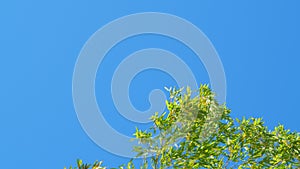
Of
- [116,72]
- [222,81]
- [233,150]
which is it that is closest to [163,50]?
[116,72]

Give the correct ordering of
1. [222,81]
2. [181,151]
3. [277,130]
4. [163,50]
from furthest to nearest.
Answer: [163,50] < [222,81] < [277,130] < [181,151]

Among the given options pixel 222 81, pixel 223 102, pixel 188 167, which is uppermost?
pixel 222 81

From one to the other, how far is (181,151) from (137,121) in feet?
5.18

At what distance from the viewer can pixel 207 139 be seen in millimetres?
7484

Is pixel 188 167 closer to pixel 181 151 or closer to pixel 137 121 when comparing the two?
pixel 181 151

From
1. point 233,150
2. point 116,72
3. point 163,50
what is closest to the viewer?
point 233,150

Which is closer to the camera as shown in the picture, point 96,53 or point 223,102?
point 223,102

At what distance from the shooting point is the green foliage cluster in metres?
7.10

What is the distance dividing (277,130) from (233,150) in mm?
1105

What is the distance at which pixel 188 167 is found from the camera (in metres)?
7.10

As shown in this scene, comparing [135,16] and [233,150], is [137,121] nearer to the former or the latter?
[233,150]

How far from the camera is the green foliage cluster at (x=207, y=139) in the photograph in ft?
23.3

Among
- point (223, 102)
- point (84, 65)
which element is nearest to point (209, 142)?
point (223, 102)

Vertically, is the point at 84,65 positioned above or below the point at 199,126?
above
